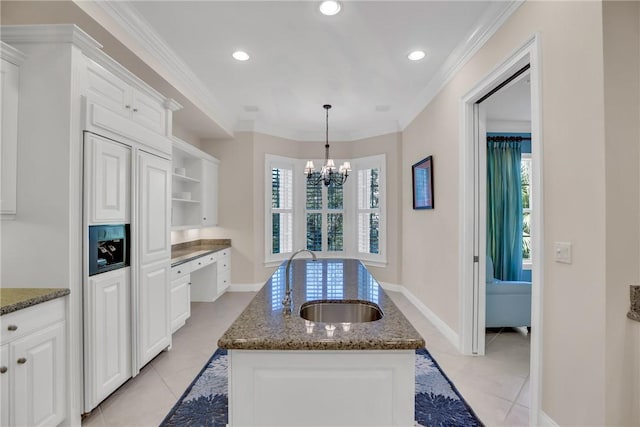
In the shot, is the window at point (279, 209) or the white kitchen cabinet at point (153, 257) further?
the window at point (279, 209)

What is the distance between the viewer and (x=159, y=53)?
106 inches

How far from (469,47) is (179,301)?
3.80m

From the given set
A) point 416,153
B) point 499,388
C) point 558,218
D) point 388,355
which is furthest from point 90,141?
point 416,153

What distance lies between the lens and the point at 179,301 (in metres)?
3.18

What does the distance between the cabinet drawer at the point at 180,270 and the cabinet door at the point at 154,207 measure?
0.35 meters

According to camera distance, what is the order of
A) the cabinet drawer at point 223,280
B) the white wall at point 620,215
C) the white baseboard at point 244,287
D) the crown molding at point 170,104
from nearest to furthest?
the white wall at point 620,215, the crown molding at point 170,104, the cabinet drawer at point 223,280, the white baseboard at point 244,287

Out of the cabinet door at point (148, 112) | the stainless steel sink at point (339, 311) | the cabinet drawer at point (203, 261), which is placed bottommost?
the cabinet drawer at point (203, 261)

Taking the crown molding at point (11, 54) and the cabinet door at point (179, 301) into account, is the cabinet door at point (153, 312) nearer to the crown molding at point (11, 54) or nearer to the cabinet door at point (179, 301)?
the cabinet door at point (179, 301)

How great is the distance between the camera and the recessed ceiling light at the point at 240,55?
2837 millimetres

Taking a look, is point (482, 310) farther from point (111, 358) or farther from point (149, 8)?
point (149, 8)

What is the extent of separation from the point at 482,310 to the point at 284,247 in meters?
3.43

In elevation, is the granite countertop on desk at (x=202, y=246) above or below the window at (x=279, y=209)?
below

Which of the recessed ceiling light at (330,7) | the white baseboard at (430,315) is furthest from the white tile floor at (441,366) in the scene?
the recessed ceiling light at (330,7)

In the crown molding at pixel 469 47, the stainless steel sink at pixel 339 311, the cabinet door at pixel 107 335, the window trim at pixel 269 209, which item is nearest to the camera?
the stainless steel sink at pixel 339 311
